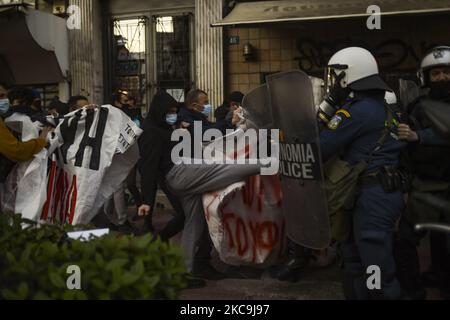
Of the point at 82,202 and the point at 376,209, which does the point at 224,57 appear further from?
the point at 376,209

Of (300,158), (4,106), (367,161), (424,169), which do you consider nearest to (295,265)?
(424,169)

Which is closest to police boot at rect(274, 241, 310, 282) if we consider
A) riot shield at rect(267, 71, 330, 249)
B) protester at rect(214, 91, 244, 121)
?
riot shield at rect(267, 71, 330, 249)

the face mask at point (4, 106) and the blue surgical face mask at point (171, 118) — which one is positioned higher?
the face mask at point (4, 106)

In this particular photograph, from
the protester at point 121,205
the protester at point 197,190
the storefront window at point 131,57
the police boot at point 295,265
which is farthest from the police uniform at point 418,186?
the storefront window at point 131,57

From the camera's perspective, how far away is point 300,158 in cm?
400

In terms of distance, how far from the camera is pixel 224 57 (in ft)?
34.8

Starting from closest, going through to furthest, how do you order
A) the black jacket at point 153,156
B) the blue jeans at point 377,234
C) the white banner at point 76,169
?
the blue jeans at point 377,234 → the white banner at point 76,169 → the black jacket at point 153,156

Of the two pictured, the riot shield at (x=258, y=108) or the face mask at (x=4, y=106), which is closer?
the riot shield at (x=258, y=108)

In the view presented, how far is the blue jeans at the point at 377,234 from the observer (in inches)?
148

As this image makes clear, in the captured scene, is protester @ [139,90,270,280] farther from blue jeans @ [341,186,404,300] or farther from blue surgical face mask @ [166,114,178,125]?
blue jeans @ [341,186,404,300]

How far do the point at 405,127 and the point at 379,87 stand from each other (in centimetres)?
39

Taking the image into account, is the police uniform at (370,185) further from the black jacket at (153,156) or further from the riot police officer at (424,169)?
the black jacket at (153,156)

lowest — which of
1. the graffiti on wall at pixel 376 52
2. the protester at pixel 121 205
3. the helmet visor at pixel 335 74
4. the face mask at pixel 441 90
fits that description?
the protester at pixel 121 205
